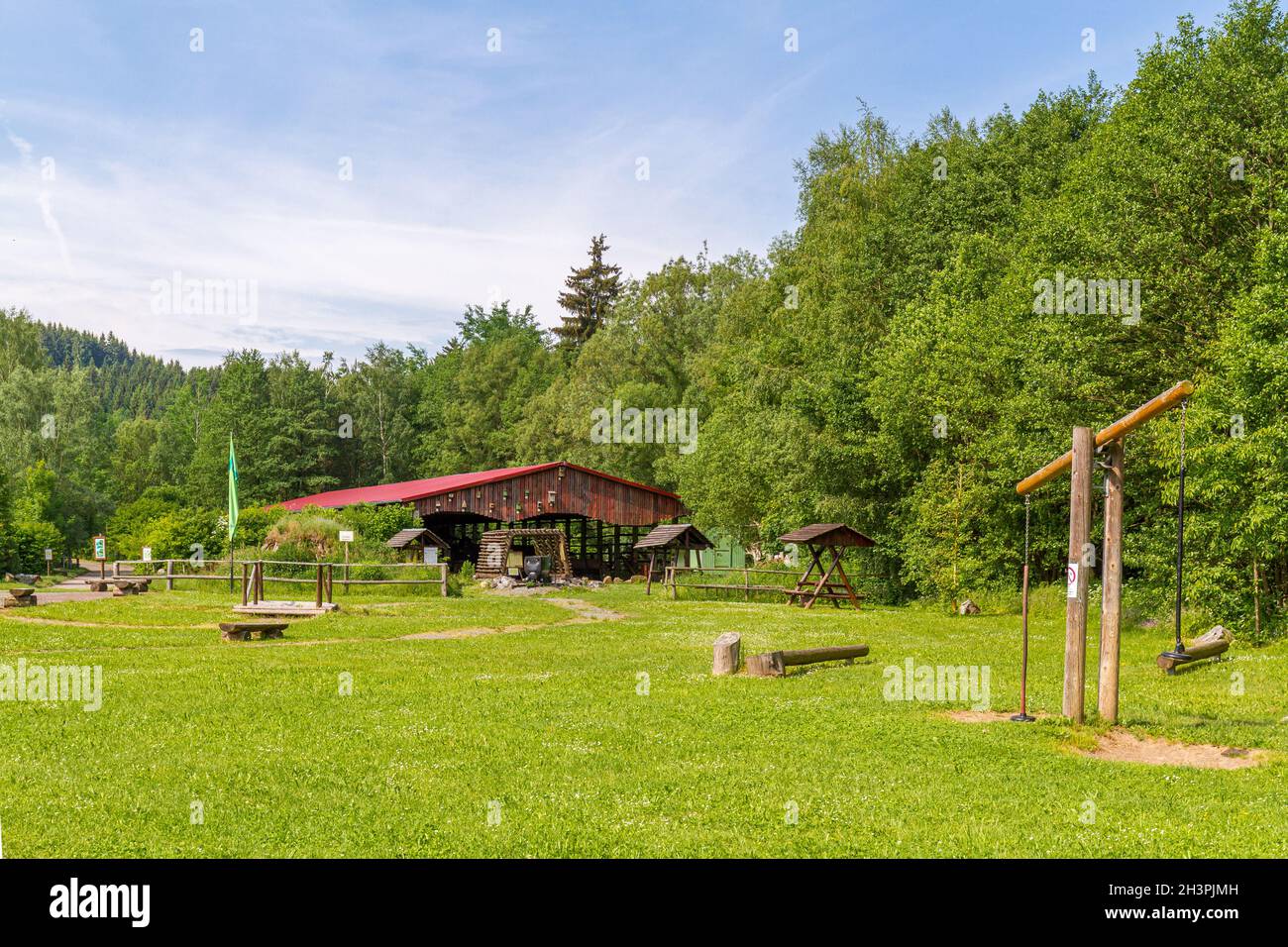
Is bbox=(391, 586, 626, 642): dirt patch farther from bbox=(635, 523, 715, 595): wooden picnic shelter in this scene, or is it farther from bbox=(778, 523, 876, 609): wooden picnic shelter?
bbox=(778, 523, 876, 609): wooden picnic shelter

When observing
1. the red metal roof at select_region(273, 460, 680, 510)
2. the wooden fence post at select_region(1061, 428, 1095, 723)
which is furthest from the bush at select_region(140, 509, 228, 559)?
the wooden fence post at select_region(1061, 428, 1095, 723)

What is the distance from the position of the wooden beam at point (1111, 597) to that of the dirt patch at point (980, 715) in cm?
93

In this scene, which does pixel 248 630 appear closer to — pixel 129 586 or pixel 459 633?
pixel 459 633

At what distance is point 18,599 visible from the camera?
29.6 m

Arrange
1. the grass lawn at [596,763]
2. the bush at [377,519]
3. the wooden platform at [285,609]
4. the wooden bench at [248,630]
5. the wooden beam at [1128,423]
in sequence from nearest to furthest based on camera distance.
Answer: the grass lawn at [596,763] → the wooden beam at [1128,423] → the wooden bench at [248,630] → the wooden platform at [285,609] → the bush at [377,519]

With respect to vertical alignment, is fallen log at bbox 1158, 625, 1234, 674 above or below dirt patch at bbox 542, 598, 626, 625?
above

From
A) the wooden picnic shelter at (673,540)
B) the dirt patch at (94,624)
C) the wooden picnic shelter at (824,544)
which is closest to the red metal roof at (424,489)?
the wooden picnic shelter at (673,540)

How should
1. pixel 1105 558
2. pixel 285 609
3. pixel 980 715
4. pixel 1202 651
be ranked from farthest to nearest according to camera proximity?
1. pixel 285 609
2. pixel 1202 651
3. pixel 980 715
4. pixel 1105 558

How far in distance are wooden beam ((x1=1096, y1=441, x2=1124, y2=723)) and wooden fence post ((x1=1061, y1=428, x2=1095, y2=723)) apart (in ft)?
0.71

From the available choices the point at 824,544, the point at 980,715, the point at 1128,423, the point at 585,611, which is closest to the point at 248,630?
the point at 585,611

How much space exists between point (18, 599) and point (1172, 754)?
29.9 m

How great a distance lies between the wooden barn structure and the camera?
174ft

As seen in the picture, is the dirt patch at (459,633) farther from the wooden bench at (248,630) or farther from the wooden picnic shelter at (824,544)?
the wooden picnic shelter at (824,544)

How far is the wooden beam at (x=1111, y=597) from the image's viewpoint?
39.9 ft
